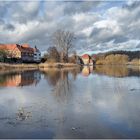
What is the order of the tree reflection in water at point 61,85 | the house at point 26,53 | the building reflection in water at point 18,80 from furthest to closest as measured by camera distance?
the house at point 26,53 → the building reflection in water at point 18,80 → the tree reflection in water at point 61,85

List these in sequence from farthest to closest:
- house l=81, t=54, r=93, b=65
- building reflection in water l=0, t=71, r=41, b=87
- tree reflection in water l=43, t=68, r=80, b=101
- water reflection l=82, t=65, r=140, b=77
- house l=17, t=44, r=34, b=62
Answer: house l=81, t=54, r=93, b=65 < house l=17, t=44, r=34, b=62 < water reflection l=82, t=65, r=140, b=77 < building reflection in water l=0, t=71, r=41, b=87 < tree reflection in water l=43, t=68, r=80, b=101

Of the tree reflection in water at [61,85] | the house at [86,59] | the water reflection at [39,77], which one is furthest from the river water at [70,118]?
the house at [86,59]

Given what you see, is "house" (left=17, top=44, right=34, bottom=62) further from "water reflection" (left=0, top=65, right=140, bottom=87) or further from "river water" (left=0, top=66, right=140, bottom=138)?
"river water" (left=0, top=66, right=140, bottom=138)

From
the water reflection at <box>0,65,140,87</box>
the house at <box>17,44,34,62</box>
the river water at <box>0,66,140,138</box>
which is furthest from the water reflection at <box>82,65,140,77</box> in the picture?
the house at <box>17,44,34,62</box>

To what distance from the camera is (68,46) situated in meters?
75.4

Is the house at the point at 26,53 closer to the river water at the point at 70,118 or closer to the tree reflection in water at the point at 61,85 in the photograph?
the tree reflection in water at the point at 61,85

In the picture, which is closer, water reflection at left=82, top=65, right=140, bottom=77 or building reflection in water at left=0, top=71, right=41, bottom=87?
building reflection in water at left=0, top=71, right=41, bottom=87

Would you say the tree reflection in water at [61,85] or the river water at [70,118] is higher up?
the tree reflection in water at [61,85]

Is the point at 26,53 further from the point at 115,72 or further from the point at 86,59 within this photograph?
the point at 115,72

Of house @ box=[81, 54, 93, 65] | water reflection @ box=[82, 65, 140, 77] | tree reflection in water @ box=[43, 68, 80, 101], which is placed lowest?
tree reflection in water @ box=[43, 68, 80, 101]

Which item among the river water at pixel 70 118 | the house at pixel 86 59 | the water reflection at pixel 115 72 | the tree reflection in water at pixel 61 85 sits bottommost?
the river water at pixel 70 118

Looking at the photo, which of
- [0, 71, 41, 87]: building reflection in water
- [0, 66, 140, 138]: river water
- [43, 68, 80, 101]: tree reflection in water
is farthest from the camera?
[0, 71, 41, 87]: building reflection in water

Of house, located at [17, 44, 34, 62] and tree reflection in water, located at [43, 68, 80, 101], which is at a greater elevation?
house, located at [17, 44, 34, 62]

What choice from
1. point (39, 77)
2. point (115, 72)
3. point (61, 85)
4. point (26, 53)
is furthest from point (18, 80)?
point (26, 53)
